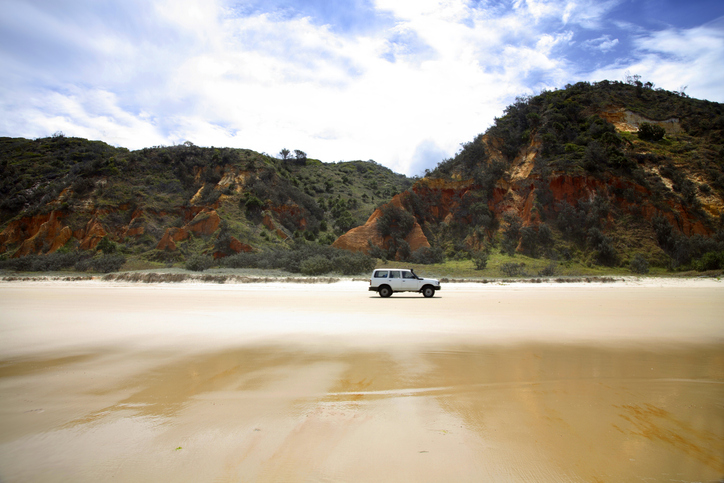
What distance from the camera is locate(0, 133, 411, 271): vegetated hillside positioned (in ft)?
133

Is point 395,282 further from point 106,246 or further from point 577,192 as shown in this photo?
point 106,246

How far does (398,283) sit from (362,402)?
1375 centimetres

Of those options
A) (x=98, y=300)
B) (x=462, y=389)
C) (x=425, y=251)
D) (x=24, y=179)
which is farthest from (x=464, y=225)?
(x=24, y=179)

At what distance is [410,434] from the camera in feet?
12.8

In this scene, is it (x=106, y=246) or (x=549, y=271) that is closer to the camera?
(x=549, y=271)

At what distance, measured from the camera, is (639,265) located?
3020cm

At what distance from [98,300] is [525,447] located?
17662 mm

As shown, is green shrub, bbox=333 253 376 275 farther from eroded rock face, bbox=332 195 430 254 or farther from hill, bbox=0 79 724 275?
eroded rock face, bbox=332 195 430 254

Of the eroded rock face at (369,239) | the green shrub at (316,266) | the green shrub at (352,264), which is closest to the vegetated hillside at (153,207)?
the eroded rock face at (369,239)

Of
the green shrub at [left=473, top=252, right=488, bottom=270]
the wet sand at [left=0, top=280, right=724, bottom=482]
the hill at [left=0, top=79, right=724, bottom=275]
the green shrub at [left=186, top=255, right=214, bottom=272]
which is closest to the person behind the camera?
the wet sand at [left=0, top=280, right=724, bottom=482]

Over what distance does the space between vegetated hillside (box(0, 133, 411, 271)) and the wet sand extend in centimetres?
3114

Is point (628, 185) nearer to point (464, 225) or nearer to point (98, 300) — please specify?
point (464, 225)

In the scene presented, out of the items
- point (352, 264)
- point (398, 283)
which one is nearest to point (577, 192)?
point (352, 264)

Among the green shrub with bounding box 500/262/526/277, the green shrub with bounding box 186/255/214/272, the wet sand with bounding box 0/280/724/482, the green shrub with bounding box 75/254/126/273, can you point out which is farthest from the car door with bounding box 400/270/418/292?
the green shrub with bounding box 75/254/126/273
